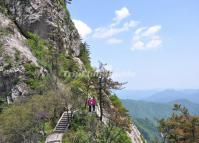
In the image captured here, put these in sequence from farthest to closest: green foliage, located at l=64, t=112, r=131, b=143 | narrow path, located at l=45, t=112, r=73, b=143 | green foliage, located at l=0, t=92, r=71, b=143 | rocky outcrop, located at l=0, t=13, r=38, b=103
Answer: rocky outcrop, located at l=0, t=13, r=38, b=103
narrow path, located at l=45, t=112, r=73, b=143
green foliage, located at l=64, t=112, r=131, b=143
green foliage, located at l=0, t=92, r=71, b=143

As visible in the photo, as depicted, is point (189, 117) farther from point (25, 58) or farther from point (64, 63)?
point (25, 58)

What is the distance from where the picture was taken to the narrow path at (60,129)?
42188 mm

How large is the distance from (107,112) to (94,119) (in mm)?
6822

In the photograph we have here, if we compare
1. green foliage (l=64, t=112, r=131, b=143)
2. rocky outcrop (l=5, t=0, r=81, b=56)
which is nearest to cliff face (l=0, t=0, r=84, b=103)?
rocky outcrop (l=5, t=0, r=81, b=56)

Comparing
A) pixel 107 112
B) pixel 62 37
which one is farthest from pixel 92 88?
pixel 62 37

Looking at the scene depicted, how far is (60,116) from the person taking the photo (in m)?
48.2

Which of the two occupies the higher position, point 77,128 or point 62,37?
point 62,37

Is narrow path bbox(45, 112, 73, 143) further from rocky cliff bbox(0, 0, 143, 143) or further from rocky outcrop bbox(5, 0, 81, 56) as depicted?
rocky outcrop bbox(5, 0, 81, 56)

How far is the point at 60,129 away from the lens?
45.2 m

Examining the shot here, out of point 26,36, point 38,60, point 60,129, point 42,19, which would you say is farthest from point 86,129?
point 42,19

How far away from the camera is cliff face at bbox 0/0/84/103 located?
5435cm

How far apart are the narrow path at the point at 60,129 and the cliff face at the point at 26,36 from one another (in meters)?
7.30

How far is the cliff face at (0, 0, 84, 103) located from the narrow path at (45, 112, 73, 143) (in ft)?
23.9

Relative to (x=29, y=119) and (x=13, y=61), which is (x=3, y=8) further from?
(x=29, y=119)
